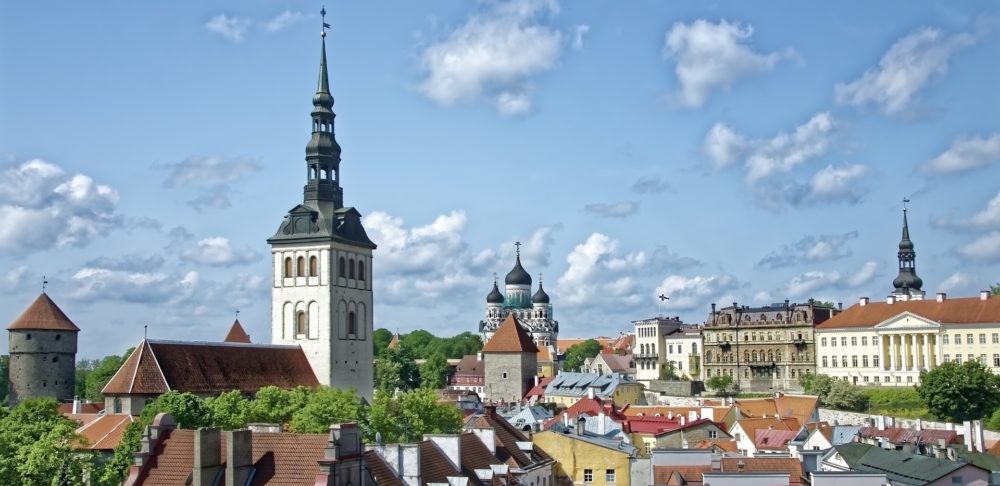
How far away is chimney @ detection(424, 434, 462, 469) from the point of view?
3950 cm

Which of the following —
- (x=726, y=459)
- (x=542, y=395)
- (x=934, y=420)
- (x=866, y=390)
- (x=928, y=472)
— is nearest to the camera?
(x=928, y=472)

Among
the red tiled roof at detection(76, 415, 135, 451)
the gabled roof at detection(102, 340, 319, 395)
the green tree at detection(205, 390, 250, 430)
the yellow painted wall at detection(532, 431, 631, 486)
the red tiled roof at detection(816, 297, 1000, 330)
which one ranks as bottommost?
the yellow painted wall at detection(532, 431, 631, 486)

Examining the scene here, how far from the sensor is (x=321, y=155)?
89500mm

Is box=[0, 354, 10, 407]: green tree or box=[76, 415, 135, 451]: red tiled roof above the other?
box=[0, 354, 10, 407]: green tree

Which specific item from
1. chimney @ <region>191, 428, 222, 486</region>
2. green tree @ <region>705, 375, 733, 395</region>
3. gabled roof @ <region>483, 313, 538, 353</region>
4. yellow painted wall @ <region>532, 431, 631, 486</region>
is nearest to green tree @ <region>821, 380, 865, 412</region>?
green tree @ <region>705, 375, 733, 395</region>

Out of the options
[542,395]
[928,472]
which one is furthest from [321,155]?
[928,472]

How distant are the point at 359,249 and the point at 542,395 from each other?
3411cm

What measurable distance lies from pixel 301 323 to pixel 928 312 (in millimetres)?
62182

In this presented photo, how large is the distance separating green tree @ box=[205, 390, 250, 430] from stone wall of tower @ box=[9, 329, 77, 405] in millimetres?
27071

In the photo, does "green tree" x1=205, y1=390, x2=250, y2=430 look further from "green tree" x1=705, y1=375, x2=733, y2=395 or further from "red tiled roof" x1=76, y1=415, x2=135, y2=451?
"green tree" x1=705, y1=375, x2=733, y2=395

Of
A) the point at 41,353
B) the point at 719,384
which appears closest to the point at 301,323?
the point at 41,353

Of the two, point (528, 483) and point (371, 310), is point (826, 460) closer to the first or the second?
point (528, 483)

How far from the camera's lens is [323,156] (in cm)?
8962

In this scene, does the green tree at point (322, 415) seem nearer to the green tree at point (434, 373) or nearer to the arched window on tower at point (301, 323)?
the arched window on tower at point (301, 323)
